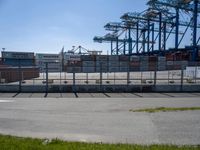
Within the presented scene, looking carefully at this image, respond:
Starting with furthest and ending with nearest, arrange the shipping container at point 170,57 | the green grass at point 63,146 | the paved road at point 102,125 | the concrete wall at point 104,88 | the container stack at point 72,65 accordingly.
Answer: the shipping container at point 170,57
the container stack at point 72,65
the concrete wall at point 104,88
the paved road at point 102,125
the green grass at point 63,146

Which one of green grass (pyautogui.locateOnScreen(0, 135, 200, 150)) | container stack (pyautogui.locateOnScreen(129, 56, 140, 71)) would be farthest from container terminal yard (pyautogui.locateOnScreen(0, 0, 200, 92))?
green grass (pyautogui.locateOnScreen(0, 135, 200, 150))

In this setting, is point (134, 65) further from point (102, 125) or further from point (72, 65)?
point (102, 125)

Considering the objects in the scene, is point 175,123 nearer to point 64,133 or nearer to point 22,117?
point 64,133

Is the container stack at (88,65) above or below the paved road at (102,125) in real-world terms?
above

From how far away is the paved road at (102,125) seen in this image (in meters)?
7.67

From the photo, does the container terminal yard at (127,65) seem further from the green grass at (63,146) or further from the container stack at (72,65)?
the green grass at (63,146)

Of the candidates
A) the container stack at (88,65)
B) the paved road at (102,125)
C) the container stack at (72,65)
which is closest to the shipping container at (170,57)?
the container stack at (88,65)

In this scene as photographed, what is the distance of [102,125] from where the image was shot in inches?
361

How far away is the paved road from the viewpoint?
767 centimetres

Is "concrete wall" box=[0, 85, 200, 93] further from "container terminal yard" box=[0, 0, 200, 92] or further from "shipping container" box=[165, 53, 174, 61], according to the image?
"shipping container" box=[165, 53, 174, 61]

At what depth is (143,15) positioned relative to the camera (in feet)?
242

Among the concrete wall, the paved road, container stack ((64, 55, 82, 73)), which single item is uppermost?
container stack ((64, 55, 82, 73))

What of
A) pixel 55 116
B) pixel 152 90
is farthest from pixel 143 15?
pixel 55 116

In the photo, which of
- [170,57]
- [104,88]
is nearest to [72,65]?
[104,88]
